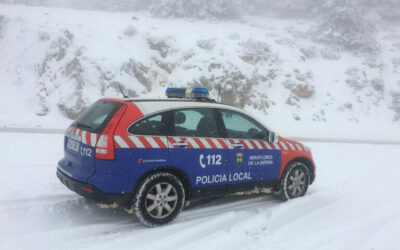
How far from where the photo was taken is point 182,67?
61.3 feet

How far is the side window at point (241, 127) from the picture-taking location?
4.76m

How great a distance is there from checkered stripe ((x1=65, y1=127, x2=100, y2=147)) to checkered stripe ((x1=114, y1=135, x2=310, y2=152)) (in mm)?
292

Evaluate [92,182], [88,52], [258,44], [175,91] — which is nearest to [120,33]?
[88,52]

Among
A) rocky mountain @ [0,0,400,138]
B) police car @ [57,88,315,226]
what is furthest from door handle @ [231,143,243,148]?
rocky mountain @ [0,0,400,138]

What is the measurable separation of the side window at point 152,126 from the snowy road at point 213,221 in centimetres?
125

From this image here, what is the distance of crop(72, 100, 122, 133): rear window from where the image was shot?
3951mm

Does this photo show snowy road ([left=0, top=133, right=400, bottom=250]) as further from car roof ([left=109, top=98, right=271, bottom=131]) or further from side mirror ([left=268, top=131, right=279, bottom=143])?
car roof ([left=109, top=98, right=271, bottom=131])

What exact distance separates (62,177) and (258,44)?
19199 mm

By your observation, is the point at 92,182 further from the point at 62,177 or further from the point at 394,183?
the point at 394,183

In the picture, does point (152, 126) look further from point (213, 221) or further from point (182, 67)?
point (182, 67)

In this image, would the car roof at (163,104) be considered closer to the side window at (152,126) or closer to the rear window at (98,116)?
the side window at (152,126)

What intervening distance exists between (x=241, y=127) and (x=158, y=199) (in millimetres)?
1719

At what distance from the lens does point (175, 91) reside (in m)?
4.93

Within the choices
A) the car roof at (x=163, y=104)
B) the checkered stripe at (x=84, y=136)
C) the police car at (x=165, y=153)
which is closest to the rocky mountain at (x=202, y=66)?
the checkered stripe at (x=84, y=136)
